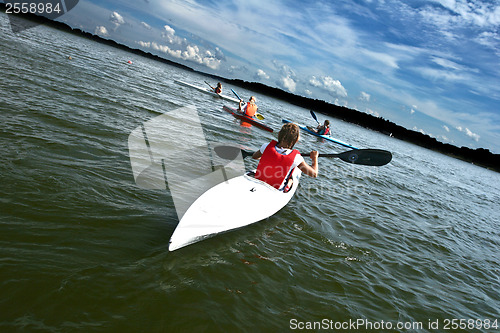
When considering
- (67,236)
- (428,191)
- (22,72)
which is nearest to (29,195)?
(67,236)

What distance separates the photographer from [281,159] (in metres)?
4.88

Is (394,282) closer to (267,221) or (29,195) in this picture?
(267,221)

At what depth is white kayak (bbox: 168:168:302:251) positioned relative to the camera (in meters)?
3.61

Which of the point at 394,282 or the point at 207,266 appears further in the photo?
the point at 394,282

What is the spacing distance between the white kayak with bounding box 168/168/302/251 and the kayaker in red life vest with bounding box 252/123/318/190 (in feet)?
0.56

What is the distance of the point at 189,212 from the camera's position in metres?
3.79

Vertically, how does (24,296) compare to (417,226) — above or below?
below

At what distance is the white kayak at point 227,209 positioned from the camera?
3.61 metres

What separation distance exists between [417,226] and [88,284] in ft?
25.7

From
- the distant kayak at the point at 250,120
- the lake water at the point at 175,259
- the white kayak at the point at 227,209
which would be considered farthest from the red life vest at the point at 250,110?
the white kayak at the point at 227,209

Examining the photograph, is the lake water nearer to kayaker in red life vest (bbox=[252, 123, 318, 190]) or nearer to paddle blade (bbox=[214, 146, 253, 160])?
kayaker in red life vest (bbox=[252, 123, 318, 190])

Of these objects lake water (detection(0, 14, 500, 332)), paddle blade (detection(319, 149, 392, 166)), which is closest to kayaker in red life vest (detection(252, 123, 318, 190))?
lake water (detection(0, 14, 500, 332))

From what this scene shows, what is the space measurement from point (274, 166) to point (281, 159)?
20 centimetres

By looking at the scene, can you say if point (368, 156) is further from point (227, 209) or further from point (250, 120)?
point (250, 120)
